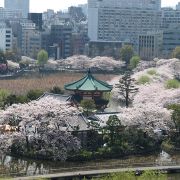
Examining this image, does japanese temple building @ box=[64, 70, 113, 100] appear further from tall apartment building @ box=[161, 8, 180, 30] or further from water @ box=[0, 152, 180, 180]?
tall apartment building @ box=[161, 8, 180, 30]

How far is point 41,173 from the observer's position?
2066 centimetres

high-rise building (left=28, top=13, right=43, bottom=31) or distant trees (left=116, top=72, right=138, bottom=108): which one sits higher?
high-rise building (left=28, top=13, right=43, bottom=31)

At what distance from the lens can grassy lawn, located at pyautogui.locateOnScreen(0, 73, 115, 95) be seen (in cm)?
4312

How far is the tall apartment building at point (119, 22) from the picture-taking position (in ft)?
291

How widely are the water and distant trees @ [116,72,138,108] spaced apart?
1122 cm

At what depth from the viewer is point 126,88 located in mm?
34656

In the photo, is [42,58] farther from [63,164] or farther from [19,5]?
[19,5]

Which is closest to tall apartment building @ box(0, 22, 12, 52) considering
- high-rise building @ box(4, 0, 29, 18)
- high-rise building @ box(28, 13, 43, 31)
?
high-rise building @ box(28, 13, 43, 31)

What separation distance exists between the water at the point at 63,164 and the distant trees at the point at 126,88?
1122 centimetres

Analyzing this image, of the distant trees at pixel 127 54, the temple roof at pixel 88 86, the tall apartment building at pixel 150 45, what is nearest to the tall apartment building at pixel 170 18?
the tall apartment building at pixel 150 45

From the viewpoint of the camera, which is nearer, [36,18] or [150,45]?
[150,45]

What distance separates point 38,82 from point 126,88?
14.8 meters

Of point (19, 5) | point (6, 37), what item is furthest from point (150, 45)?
point (19, 5)

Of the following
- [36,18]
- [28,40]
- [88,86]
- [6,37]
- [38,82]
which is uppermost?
[36,18]
